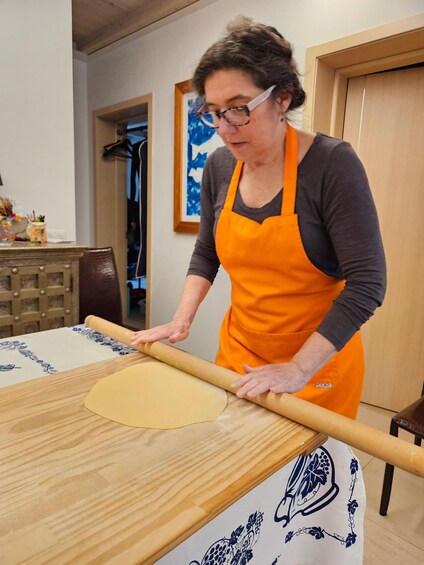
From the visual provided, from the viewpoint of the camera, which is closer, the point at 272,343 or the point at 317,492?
the point at 317,492

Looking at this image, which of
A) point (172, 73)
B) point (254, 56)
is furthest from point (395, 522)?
point (172, 73)

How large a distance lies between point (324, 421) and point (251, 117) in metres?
0.62

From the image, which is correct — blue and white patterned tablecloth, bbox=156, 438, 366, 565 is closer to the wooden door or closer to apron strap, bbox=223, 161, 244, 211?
apron strap, bbox=223, 161, 244, 211

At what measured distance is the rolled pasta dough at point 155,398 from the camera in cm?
69

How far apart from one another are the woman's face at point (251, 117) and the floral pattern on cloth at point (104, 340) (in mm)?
578

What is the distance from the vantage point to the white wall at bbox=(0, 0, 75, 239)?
2.20 meters

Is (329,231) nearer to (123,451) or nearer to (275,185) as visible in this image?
(275,185)

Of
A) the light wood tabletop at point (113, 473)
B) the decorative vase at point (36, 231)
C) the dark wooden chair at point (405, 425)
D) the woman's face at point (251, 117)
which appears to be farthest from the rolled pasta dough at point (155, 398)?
the decorative vase at point (36, 231)

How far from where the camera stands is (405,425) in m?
1.51

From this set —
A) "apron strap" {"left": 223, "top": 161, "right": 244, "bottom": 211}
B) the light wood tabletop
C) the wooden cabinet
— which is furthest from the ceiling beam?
the light wood tabletop

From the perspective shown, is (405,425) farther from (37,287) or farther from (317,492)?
(37,287)

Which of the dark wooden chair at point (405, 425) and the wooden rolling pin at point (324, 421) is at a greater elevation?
the wooden rolling pin at point (324, 421)

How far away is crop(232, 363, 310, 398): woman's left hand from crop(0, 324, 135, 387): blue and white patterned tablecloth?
40 cm

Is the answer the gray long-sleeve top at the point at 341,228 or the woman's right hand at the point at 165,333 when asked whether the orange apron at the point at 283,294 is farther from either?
the woman's right hand at the point at 165,333
